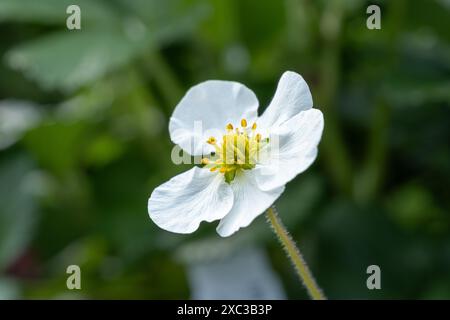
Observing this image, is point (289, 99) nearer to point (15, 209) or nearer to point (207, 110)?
point (207, 110)

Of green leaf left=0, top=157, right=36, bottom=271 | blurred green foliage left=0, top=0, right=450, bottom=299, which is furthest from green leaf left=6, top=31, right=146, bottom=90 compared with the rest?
green leaf left=0, top=157, right=36, bottom=271

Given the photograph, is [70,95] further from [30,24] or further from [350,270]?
[350,270]

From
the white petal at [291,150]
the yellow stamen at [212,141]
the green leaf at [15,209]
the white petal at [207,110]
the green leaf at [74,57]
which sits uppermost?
the green leaf at [74,57]

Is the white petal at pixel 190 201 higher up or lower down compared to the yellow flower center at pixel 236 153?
lower down

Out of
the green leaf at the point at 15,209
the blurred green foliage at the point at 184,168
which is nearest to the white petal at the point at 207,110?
the blurred green foliage at the point at 184,168

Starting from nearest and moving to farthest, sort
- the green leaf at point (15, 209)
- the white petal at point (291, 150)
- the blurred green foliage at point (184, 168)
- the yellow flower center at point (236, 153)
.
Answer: the white petal at point (291, 150) → the yellow flower center at point (236, 153) → the blurred green foliage at point (184, 168) → the green leaf at point (15, 209)

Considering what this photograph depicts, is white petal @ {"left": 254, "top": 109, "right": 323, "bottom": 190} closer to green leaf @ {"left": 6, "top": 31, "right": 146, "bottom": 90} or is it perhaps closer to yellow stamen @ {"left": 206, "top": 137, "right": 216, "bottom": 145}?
yellow stamen @ {"left": 206, "top": 137, "right": 216, "bottom": 145}

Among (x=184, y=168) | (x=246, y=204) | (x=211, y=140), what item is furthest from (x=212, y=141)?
(x=184, y=168)

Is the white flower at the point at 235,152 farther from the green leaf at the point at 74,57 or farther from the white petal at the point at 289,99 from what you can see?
the green leaf at the point at 74,57

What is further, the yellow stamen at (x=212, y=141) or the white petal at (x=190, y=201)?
the yellow stamen at (x=212, y=141)
